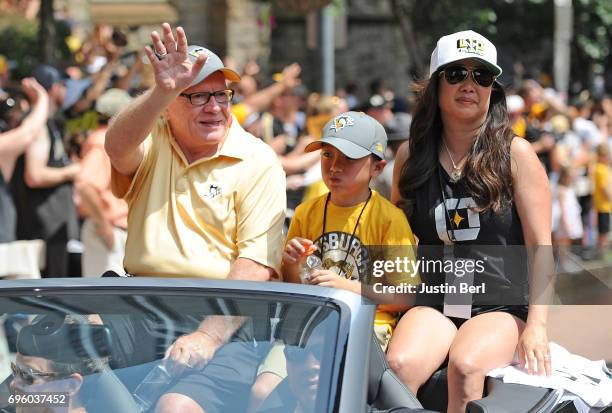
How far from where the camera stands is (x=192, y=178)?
14.9 feet

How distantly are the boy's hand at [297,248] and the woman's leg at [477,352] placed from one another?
0.63 metres

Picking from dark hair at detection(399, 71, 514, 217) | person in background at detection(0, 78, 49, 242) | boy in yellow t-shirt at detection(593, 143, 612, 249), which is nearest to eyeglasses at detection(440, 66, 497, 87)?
dark hair at detection(399, 71, 514, 217)

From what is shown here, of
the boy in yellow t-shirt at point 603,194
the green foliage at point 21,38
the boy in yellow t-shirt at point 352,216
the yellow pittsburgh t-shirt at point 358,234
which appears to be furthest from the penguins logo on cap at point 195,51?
the green foliage at point 21,38

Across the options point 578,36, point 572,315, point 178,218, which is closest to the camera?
point 178,218

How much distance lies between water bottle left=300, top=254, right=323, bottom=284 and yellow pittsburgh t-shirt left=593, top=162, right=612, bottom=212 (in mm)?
10343

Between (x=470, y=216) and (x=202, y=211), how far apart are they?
1016mm

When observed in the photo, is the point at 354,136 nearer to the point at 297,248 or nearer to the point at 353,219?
the point at 353,219

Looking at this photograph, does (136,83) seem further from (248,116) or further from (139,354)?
(139,354)

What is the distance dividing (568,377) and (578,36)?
945 inches

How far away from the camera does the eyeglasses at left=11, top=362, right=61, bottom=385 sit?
11.6 feet

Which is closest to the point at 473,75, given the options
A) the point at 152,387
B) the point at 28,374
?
the point at 152,387

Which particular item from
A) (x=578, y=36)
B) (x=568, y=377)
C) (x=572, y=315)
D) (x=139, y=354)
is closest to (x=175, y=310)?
(x=139, y=354)

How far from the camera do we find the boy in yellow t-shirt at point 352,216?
4535 mm

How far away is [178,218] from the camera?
4469 millimetres
